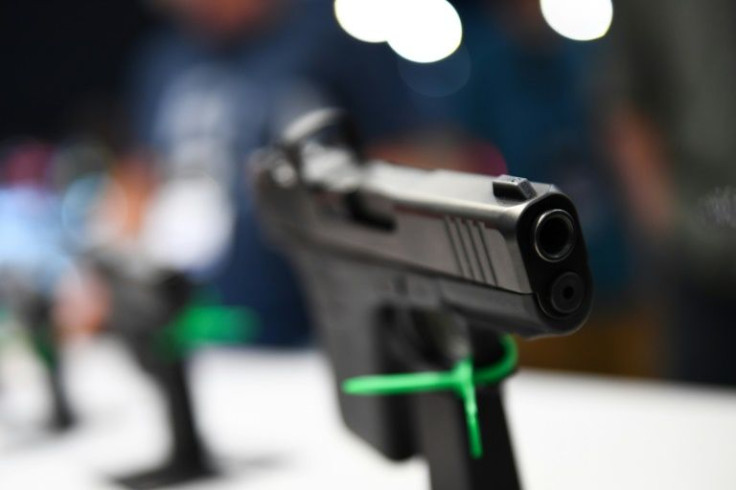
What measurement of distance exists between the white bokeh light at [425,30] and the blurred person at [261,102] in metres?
0.43

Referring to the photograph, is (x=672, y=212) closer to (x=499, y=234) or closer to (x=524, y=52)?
(x=499, y=234)

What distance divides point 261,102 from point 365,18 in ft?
1.67

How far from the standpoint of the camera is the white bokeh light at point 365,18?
210 cm

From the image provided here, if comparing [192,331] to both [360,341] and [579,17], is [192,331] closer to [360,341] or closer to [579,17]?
[360,341]

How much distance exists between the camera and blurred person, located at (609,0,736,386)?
1121 mm

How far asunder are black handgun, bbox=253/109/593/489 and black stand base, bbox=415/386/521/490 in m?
0.01

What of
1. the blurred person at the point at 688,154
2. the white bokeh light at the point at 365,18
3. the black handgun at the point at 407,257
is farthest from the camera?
the white bokeh light at the point at 365,18

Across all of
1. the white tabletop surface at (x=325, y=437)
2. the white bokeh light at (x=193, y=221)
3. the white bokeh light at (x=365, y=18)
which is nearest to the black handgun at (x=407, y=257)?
the white tabletop surface at (x=325, y=437)

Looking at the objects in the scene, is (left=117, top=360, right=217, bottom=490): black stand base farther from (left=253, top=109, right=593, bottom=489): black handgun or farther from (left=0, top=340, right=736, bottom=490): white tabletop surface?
(left=253, top=109, right=593, bottom=489): black handgun

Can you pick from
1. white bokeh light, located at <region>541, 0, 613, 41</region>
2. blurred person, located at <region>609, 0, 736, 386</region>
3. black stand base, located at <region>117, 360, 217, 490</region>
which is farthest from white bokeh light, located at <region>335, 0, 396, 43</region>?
black stand base, located at <region>117, 360, 217, 490</region>

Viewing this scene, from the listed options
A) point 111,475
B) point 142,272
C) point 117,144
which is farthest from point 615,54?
point 117,144

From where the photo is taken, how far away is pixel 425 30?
2586 mm

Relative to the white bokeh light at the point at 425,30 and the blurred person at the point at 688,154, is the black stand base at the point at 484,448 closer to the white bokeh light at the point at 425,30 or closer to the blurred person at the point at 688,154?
the blurred person at the point at 688,154

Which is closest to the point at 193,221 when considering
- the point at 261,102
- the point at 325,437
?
the point at 261,102
